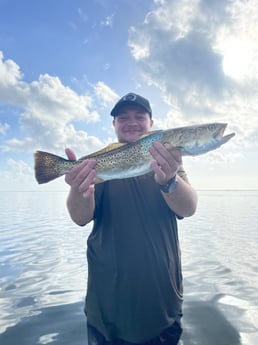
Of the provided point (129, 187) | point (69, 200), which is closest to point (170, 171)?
point (129, 187)

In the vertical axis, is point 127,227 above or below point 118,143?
below

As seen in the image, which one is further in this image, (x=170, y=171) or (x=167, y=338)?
(x=170, y=171)

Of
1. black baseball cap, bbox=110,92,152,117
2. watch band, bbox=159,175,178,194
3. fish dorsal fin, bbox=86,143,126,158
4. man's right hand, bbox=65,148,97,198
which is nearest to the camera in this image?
watch band, bbox=159,175,178,194

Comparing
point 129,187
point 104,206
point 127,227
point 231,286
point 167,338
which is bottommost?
point 231,286

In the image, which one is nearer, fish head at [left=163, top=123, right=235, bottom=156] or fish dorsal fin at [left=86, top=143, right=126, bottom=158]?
fish head at [left=163, top=123, right=235, bottom=156]

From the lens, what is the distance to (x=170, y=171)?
13.1 feet

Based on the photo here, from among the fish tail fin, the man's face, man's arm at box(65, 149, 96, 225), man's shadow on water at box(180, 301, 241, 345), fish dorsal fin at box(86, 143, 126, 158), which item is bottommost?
man's shadow on water at box(180, 301, 241, 345)

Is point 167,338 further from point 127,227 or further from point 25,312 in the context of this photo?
point 25,312

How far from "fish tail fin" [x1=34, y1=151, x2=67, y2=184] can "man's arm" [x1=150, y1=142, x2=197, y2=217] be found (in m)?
1.61

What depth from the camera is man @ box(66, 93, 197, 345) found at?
3.43 meters

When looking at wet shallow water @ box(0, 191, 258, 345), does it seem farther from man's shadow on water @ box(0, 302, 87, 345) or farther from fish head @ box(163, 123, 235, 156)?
fish head @ box(163, 123, 235, 156)

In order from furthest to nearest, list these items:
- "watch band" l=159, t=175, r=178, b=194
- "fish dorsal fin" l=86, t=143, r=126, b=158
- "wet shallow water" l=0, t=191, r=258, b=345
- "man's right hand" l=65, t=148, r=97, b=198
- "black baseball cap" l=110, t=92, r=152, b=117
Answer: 1. "wet shallow water" l=0, t=191, r=258, b=345
2. "fish dorsal fin" l=86, t=143, r=126, b=158
3. "black baseball cap" l=110, t=92, r=152, b=117
4. "man's right hand" l=65, t=148, r=97, b=198
5. "watch band" l=159, t=175, r=178, b=194

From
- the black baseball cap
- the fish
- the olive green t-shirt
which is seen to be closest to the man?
the olive green t-shirt

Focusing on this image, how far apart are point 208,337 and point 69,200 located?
163 inches
